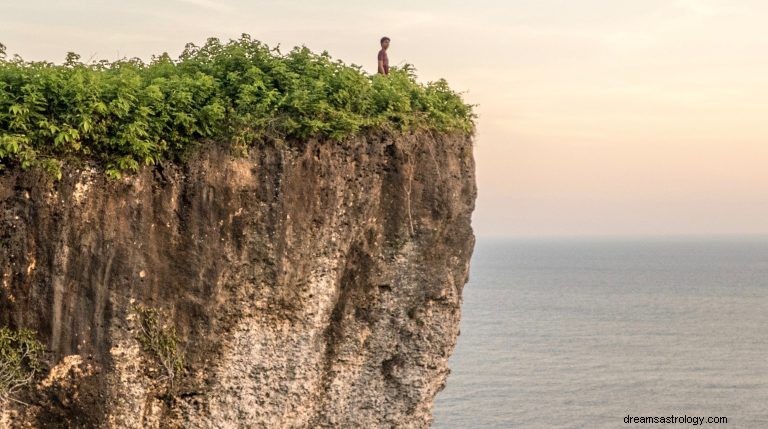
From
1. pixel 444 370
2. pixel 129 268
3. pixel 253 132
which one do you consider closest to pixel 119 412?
pixel 129 268

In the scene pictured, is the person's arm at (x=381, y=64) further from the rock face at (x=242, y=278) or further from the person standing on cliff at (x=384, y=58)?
the rock face at (x=242, y=278)

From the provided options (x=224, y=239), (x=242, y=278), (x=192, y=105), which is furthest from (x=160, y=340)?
(x=192, y=105)

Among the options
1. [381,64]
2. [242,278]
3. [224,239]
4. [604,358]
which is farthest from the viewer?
[604,358]

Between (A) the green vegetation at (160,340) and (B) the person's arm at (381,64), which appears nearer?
(A) the green vegetation at (160,340)

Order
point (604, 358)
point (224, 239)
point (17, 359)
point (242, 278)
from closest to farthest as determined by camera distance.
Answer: point (17, 359), point (224, 239), point (242, 278), point (604, 358)

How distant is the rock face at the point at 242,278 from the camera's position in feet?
44.1

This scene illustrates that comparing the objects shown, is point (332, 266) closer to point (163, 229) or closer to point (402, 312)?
point (402, 312)

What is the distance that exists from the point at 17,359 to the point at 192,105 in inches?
184

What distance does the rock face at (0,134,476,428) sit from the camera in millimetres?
13430

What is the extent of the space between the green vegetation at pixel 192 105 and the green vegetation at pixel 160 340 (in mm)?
2245

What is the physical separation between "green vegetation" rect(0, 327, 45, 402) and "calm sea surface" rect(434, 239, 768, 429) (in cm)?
3605

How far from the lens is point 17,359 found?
13.5 meters

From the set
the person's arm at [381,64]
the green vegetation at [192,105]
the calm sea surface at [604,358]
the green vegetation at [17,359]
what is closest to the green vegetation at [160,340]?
the green vegetation at [17,359]

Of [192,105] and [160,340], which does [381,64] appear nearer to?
[192,105]
